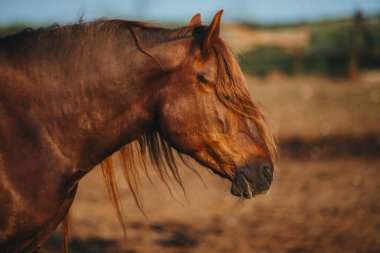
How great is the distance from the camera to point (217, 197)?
6.68 meters

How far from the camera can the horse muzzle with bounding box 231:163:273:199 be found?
7.29ft

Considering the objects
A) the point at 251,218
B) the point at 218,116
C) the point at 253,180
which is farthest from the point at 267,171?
the point at 251,218

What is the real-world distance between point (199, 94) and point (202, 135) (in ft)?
0.73

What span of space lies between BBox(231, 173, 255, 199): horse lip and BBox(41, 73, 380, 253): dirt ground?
0.37 metres

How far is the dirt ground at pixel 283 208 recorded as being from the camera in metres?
4.69

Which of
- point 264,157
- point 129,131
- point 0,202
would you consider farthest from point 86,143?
point 264,157

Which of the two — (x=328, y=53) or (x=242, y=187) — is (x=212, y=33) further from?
(x=328, y=53)

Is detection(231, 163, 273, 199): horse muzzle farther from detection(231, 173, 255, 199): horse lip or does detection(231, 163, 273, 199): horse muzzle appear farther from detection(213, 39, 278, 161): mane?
→ detection(213, 39, 278, 161): mane

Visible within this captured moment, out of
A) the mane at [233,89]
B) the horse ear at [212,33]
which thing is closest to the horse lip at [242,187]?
the mane at [233,89]

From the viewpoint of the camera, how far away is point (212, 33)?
7.08 feet

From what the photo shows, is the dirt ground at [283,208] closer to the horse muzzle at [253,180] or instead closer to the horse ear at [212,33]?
the horse muzzle at [253,180]

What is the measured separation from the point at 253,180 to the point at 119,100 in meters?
0.85

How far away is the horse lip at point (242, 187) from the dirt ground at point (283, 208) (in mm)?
369

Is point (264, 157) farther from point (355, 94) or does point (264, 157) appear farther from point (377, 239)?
point (355, 94)
